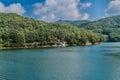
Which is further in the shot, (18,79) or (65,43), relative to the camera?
(65,43)

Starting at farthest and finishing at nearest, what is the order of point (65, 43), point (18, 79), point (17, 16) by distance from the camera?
point (17, 16) → point (65, 43) → point (18, 79)

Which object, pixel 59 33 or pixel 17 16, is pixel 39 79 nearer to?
pixel 59 33

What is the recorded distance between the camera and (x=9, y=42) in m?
119

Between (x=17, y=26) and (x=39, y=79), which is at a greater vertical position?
(x=17, y=26)

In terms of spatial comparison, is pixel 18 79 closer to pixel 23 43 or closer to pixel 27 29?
pixel 23 43

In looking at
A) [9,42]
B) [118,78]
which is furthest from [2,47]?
[118,78]


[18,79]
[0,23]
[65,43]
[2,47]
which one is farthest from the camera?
[0,23]

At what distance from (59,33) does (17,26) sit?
23754 mm

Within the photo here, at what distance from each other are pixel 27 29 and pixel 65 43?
72.4 ft

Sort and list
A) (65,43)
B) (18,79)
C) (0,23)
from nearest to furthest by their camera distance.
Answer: (18,79) < (65,43) < (0,23)

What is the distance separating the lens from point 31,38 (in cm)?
13000

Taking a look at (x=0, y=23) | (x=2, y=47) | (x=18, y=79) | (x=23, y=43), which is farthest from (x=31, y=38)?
(x=18, y=79)

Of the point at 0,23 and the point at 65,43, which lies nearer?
the point at 65,43

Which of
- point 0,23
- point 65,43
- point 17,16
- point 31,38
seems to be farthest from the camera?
point 17,16
